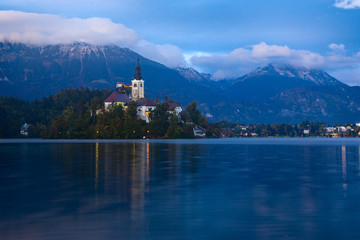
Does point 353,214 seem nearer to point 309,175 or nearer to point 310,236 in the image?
point 310,236

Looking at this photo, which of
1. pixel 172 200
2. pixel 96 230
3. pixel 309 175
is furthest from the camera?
pixel 309 175

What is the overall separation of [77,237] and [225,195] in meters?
11.1

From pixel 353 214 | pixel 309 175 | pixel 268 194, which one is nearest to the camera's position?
pixel 353 214

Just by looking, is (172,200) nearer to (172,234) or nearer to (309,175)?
(172,234)

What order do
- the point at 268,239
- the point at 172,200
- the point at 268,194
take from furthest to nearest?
the point at 268,194 < the point at 172,200 < the point at 268,239

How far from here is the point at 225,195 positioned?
892 inches

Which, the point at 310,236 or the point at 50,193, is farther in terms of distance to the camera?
the point at 50,193

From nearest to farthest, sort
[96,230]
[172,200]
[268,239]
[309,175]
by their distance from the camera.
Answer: [268,239]
[96,230]
[172,200]
[309,175]

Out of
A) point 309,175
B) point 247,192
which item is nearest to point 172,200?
point 247,192

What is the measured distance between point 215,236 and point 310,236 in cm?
310

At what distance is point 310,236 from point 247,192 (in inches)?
399

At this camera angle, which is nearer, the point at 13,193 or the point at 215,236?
the point at 215,236

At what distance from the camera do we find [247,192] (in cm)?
2355

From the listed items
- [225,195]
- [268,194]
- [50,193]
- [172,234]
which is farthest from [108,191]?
[172,234]
